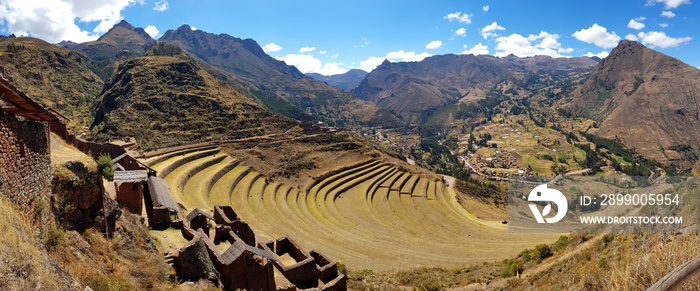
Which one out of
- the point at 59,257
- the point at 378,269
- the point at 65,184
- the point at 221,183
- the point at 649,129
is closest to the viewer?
the point at 59,257

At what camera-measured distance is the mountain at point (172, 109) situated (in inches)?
1925

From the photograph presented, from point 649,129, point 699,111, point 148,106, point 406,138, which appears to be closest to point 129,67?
point 148,106

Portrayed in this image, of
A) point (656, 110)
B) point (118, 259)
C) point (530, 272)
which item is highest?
point (656, 110)

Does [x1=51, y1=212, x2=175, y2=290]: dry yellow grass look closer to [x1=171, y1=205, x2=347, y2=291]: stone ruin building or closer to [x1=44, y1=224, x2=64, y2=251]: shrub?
[x1=44, y1=224, x2=64, y2=251]: shrub

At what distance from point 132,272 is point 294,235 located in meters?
17.3

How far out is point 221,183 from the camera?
1321 inches

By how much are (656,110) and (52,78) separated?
23881 centimetres

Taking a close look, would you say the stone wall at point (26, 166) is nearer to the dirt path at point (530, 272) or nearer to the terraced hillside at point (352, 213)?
the terraced hillside at point (352, 213)

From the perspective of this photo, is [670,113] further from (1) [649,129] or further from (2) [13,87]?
(2) [13,87]

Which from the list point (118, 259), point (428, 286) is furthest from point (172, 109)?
point (428, 286)

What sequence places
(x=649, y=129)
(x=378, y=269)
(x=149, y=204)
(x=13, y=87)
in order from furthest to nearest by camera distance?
(x=649, y=129) < (x=378, y=269) < (x=149, y=204) < (x=13, y=87)

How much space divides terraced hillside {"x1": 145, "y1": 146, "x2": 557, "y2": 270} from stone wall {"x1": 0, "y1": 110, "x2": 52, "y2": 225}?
1421 centimetres

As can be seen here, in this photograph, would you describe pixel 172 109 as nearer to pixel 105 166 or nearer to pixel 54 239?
pixel 105 166

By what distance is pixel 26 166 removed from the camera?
6.87m
